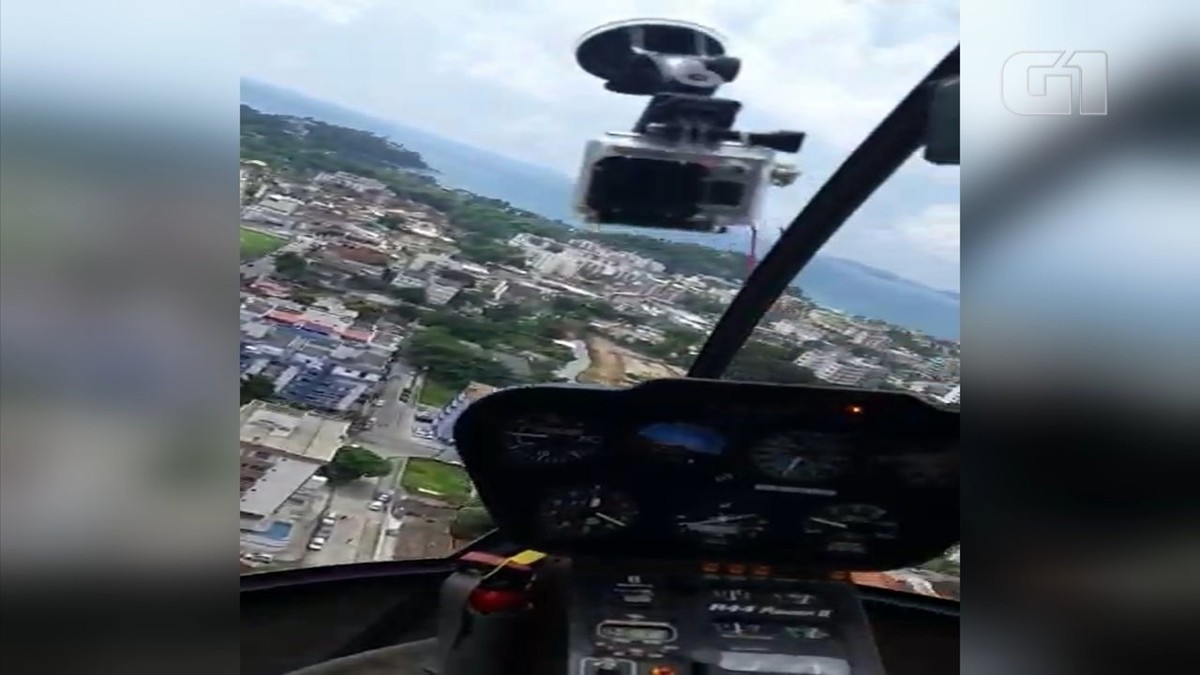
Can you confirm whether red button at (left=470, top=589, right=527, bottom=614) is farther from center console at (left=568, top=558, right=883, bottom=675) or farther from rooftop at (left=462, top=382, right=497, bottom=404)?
rooftop at (left=462, top=382, right=497, bottom=404)

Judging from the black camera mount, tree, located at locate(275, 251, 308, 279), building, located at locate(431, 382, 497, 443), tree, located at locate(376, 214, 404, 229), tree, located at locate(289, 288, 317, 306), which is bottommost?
building, located at locate(431, 382, 497, 443)

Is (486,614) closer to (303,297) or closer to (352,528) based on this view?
(352,528)

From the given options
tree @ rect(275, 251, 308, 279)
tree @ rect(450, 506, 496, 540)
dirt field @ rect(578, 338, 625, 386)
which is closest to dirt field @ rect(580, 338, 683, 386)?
dirt field @ rect(578, 338, 625, 386)

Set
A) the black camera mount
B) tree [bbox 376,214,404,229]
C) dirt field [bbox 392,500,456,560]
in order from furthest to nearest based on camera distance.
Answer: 1. dirt field [bbox 392,500,456,560]
2. tree [bbox 376,214,404,229]
3. the black camera mount

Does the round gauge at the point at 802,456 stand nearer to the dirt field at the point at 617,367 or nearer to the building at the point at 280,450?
the dirt field at the point at 617,367

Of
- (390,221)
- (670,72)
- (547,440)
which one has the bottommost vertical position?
(547,440)

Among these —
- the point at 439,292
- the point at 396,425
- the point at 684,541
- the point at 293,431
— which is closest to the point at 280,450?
the point at 293,431

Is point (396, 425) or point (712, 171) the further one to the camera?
point (396, 425)
